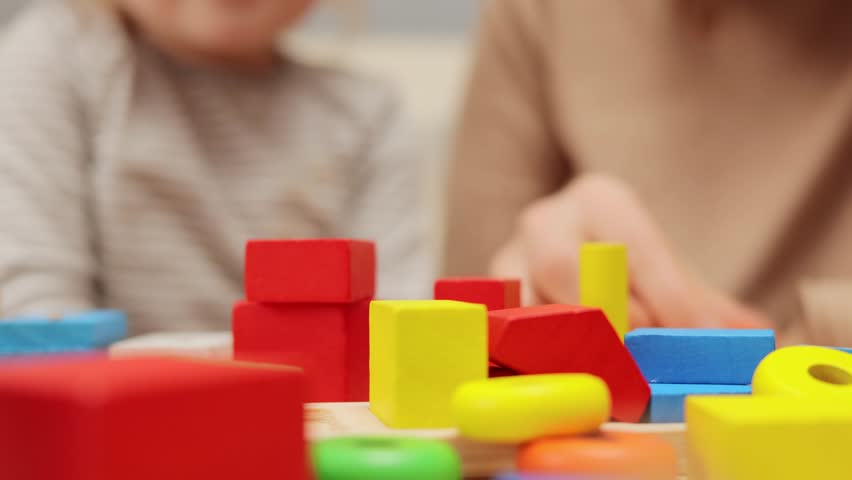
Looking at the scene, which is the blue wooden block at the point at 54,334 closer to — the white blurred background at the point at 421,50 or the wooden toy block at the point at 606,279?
the wooden toy block at the point at 606,279

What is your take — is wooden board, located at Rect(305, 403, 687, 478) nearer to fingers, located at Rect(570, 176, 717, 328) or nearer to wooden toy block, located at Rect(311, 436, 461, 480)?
wooden toy block, located at Rect(311, 436, 461, 480)

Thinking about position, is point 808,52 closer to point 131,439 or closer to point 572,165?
point 572,165

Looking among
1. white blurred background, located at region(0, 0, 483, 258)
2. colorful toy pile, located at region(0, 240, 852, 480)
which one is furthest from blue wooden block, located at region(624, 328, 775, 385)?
white blurred background, located at region(0, 0, 483, 258)

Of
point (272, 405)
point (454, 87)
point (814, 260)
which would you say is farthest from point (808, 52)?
point (454, 87)

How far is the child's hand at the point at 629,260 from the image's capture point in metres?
0.54

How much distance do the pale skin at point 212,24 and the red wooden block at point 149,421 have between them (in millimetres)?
831

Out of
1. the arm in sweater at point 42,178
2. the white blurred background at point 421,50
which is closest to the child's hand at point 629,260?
the arm in sweater at point 42,178

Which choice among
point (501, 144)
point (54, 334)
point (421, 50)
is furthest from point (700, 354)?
point (421, 50)

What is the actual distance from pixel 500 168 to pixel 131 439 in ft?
2.77

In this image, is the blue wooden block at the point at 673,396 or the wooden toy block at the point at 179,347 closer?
the blue wooden block at the point at 673,396

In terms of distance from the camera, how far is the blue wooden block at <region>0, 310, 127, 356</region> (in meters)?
0.48

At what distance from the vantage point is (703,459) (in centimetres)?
29

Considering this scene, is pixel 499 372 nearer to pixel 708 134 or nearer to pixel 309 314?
pixel 309 314

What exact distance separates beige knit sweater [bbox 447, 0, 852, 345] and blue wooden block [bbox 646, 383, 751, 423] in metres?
0.47
